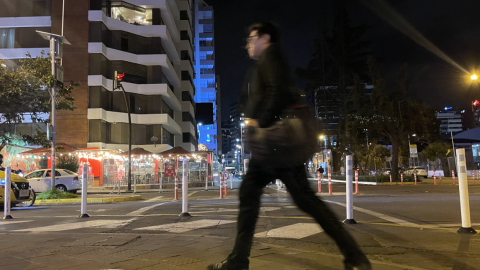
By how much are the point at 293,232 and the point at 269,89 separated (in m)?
3.19

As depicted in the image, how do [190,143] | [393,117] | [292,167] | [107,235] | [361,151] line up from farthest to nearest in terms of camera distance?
1. [190,143]
2. [361,151]
3. [393,117]
4. [107,235]
5. [292,167]

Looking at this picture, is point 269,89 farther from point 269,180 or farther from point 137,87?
point 137,87

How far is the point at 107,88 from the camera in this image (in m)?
36.7

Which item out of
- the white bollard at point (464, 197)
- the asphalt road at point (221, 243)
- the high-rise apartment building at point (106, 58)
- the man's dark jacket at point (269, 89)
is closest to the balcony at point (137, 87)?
the high-rise apartment building at point (106, 58)

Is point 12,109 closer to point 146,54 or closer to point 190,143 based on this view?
point 146,54

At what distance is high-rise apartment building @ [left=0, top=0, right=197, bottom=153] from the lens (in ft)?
116

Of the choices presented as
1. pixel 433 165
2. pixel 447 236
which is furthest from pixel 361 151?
pixel 447 236

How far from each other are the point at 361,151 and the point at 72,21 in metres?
30.8

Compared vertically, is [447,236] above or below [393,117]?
below

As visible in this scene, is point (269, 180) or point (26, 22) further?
point (26, 22)

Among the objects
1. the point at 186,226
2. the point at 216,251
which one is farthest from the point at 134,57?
the point at 216,251

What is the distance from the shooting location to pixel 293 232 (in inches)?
218

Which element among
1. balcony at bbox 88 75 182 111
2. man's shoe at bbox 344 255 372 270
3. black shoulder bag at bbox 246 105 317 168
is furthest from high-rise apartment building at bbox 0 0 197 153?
man's shoe at bbox 344 255 372 270

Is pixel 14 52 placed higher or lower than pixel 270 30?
higher
